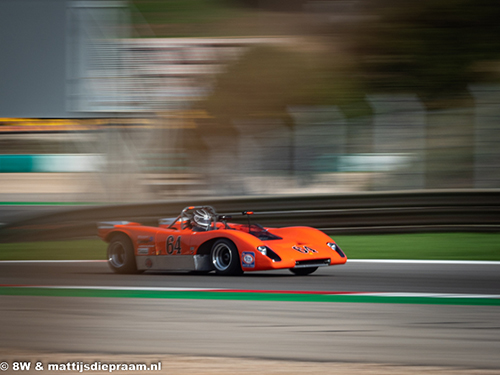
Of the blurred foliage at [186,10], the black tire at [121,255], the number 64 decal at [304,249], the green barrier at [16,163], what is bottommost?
the black tire at [121,255]

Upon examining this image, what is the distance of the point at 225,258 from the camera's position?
6836mm

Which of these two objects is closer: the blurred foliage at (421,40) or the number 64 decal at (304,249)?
the number 64 decal at (304,249)

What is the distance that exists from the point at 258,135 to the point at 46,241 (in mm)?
4063

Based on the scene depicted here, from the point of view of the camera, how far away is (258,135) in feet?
38.6

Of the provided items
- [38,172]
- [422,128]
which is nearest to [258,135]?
[422,128]

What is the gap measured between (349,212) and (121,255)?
13.4ft

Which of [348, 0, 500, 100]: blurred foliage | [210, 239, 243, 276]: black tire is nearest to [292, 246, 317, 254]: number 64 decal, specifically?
[210, 239, 243, 276]: black tire

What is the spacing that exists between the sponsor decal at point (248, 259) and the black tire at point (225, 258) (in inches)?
3.2

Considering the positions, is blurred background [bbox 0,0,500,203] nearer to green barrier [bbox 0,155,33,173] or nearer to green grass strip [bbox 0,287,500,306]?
green grass strip [bbox 0,287,500,306]

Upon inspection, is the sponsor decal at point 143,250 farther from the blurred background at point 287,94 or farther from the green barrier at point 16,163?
the green barrier at point 16,163

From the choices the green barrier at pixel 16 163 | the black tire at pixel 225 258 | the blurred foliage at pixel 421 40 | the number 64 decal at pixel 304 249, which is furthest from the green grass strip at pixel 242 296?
the green barrier at pixel 16 163

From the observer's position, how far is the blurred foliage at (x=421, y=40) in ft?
26.2

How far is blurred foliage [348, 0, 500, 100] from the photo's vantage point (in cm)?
798

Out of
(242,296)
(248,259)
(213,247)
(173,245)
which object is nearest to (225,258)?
(213,247)
